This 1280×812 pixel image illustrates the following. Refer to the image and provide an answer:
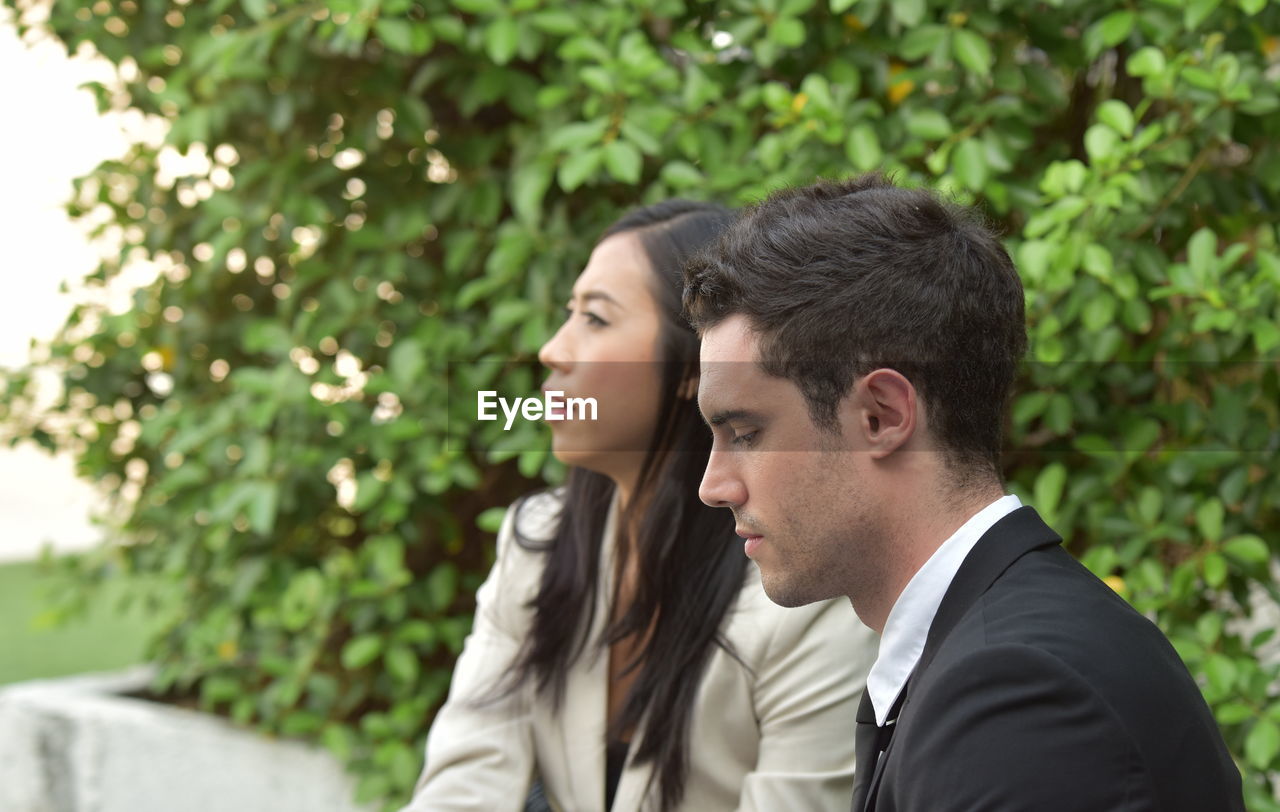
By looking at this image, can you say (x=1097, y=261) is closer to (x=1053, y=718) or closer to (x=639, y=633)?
(x=639, y=633)

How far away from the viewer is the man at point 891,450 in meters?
1.05

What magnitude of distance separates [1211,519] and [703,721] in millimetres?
855

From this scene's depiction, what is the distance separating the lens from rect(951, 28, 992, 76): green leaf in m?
2.08

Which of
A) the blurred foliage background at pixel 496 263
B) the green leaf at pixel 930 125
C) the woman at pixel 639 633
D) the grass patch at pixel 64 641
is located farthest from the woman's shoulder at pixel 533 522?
the grass patch at pixel 64 641

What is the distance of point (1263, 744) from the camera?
6.07 feet

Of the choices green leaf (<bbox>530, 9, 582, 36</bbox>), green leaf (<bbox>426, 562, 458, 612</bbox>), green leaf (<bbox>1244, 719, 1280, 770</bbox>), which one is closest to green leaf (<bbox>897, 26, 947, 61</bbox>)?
green leaf (<bbox>530, 9, 582, 36</bbox>)

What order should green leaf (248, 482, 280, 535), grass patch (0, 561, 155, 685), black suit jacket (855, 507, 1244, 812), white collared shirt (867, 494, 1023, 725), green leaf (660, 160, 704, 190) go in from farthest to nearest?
grass patch (0, 561, 155, 685)
green leaf (248, 482, 280, 535)
green leaf (660, 160, 704, 190)
white collared shirt (867, 494, 1023, 725)
black suit jacket (855, 507, 1244, 812)

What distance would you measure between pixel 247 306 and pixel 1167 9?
84.1 inches

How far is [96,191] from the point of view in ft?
10.2

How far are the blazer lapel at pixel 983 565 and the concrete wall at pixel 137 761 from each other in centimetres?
204

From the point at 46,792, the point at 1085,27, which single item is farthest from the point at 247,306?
the point at 1085,27

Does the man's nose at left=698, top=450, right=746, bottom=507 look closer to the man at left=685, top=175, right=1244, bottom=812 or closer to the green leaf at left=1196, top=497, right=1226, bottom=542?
the man at left=685, top=175, right=1244, bottom=812

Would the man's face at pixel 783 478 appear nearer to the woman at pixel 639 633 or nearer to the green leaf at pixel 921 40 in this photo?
A: the woman at pixel 639 633

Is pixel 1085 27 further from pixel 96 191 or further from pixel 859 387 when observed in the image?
pixel 96 191
